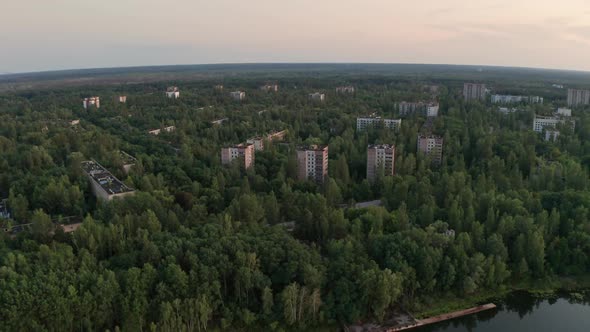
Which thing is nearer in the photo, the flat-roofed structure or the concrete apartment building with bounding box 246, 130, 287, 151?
the flat-roofed structure

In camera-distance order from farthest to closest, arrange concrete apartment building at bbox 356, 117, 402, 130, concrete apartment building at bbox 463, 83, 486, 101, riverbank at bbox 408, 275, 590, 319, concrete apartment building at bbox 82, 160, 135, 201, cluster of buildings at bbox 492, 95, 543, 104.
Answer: concrete apartment building at bbox 463, 83, 486, 101 < cluster of buildings at bbox 492, 95, 543, 104 < concrete apartment building at bbox 356, 117, 402, 130 < concrete apartment building at bbox 82, 160, 135, 201 < riverbank at bbox 408, 275, 590, 319

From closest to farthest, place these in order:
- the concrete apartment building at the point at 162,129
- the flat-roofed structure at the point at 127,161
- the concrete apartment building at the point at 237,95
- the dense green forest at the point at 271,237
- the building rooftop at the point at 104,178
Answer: the dense green forest at the point at 271,237, the building rooftop at the point at 104,178, the flat-roofed structure at the point at 127,161, the concrete apartment building at the point at 162,129, the concrete apartment building at the point at 237,95

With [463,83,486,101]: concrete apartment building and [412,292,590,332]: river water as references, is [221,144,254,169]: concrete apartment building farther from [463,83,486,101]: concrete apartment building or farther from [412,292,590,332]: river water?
[463,83,486,101]: concrete apartment building

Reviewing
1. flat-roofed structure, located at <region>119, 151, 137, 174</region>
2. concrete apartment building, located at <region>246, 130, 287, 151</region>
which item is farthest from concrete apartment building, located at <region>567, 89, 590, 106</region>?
flat-roofed structure, located at <region>119, 151, 137, 174</region>

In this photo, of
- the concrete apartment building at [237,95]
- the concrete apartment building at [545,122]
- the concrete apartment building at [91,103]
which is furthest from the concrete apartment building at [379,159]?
the concrete apartment building at [237,95]

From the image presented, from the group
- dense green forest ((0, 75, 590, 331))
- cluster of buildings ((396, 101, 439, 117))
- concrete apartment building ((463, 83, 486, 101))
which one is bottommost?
dense green forest ((0, 75, 590, 331))

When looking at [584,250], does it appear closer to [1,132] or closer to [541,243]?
[541,243]

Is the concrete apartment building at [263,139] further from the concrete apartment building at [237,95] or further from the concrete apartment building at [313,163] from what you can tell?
the concrete apartment building at [237,95]
